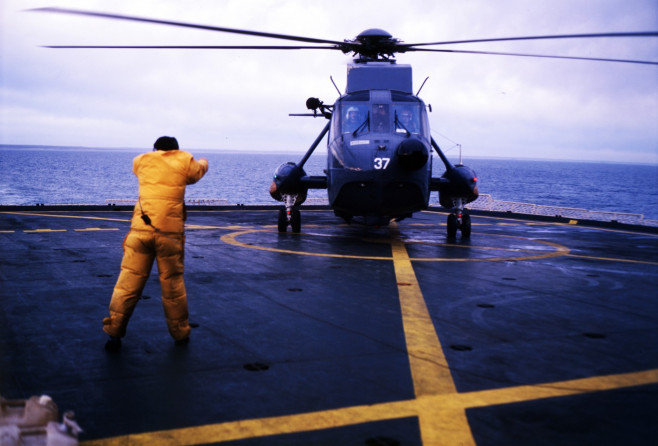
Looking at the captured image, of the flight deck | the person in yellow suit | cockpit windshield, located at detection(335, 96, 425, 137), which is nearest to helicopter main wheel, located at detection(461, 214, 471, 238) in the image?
cockpit windshield, located at detection(335, 96, 425, 137)

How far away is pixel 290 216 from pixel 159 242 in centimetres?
1080

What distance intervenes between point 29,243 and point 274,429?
11.4 m

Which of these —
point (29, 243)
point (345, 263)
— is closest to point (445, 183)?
point (345, 263)

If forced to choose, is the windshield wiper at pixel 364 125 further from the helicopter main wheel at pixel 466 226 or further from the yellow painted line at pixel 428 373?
the yellow painted line at pixel 428 373

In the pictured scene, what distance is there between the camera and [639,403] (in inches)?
185

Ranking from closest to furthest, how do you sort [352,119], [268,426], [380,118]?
[268,426], [380,118], [352,119]

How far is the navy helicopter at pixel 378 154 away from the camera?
13391mm

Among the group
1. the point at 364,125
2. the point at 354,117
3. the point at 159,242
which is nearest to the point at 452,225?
the point at 364,125

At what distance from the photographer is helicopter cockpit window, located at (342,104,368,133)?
14641 millimetres

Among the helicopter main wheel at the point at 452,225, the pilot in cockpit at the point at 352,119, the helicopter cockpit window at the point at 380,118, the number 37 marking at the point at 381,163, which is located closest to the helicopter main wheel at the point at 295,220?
the pilot in cockpit at the point at 352,119

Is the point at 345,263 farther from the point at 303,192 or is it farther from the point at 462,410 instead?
the point at 462,410

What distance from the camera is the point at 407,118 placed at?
14625mm

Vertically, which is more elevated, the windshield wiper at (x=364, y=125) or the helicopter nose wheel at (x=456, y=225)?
the windshield wiper at (x=364, y=125)

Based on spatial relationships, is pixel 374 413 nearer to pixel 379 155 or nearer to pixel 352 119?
pixel 379 155
